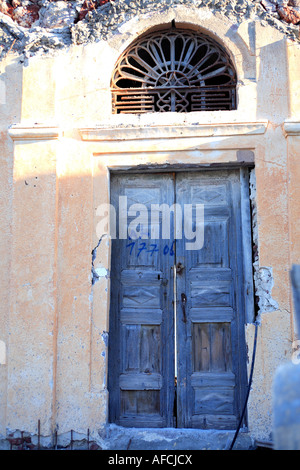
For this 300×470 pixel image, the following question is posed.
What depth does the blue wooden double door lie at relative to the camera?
4586 mm

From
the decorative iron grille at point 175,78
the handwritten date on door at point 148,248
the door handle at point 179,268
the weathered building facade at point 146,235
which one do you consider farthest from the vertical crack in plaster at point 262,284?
the decorative iron grille at point 175,78

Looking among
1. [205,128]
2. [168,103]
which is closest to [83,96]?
[168,103]

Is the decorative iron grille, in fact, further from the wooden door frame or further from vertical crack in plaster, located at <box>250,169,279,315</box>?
vertical crack in plaster, located at <box>250,169,279,315</box>

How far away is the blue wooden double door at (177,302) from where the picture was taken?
15.0ft

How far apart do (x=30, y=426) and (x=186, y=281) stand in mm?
1944

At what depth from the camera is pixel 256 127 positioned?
4625 millimetres

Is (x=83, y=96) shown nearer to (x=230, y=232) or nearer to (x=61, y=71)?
(x=61, y=71)

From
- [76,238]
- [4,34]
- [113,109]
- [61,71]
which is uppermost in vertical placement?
[4,34]

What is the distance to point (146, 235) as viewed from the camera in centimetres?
485

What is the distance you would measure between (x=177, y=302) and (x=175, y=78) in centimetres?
226

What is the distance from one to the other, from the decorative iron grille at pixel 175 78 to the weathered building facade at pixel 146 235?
2 cm

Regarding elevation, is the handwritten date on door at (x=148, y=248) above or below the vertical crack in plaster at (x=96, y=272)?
above

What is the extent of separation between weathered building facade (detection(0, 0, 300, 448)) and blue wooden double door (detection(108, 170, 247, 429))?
0.01m

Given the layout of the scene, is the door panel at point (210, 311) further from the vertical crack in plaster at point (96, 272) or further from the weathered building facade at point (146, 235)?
the vertical crack in plaster at point (96, 272)
